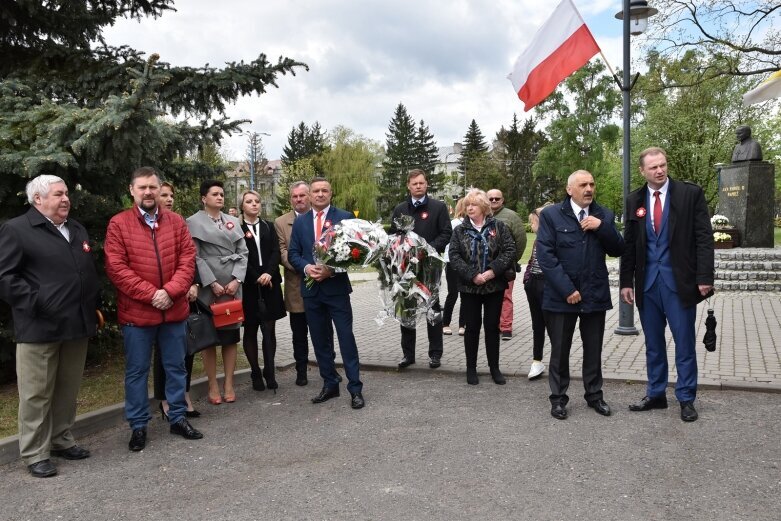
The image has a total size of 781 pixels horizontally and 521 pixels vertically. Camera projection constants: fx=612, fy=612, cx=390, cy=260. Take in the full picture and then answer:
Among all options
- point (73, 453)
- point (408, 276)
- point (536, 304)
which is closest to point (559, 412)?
point (536, 304)

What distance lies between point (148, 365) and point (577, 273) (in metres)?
3.65

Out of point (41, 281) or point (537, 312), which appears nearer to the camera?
point (41, 281)

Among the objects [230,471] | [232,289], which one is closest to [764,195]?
[232,289]

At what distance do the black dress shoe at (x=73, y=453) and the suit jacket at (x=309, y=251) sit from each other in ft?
7.50

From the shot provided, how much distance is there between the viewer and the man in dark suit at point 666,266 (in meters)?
5.03

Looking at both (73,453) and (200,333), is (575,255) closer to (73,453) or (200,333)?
(200,333)

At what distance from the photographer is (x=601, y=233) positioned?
5.21 m

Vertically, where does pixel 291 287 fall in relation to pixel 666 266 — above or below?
below

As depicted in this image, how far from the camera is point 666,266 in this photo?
5.16 metres

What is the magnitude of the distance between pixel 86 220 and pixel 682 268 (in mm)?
5741

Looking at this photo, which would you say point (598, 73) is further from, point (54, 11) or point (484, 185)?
point (54, 11)

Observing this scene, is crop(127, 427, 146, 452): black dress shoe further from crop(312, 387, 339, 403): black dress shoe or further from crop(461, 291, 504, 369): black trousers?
crop(461, 291, 504, 369): black trousers

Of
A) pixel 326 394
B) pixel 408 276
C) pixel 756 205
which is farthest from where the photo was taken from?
pixel 756 205

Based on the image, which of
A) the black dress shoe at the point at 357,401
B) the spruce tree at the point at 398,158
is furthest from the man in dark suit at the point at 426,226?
the spruce tree at the point at 398,158
